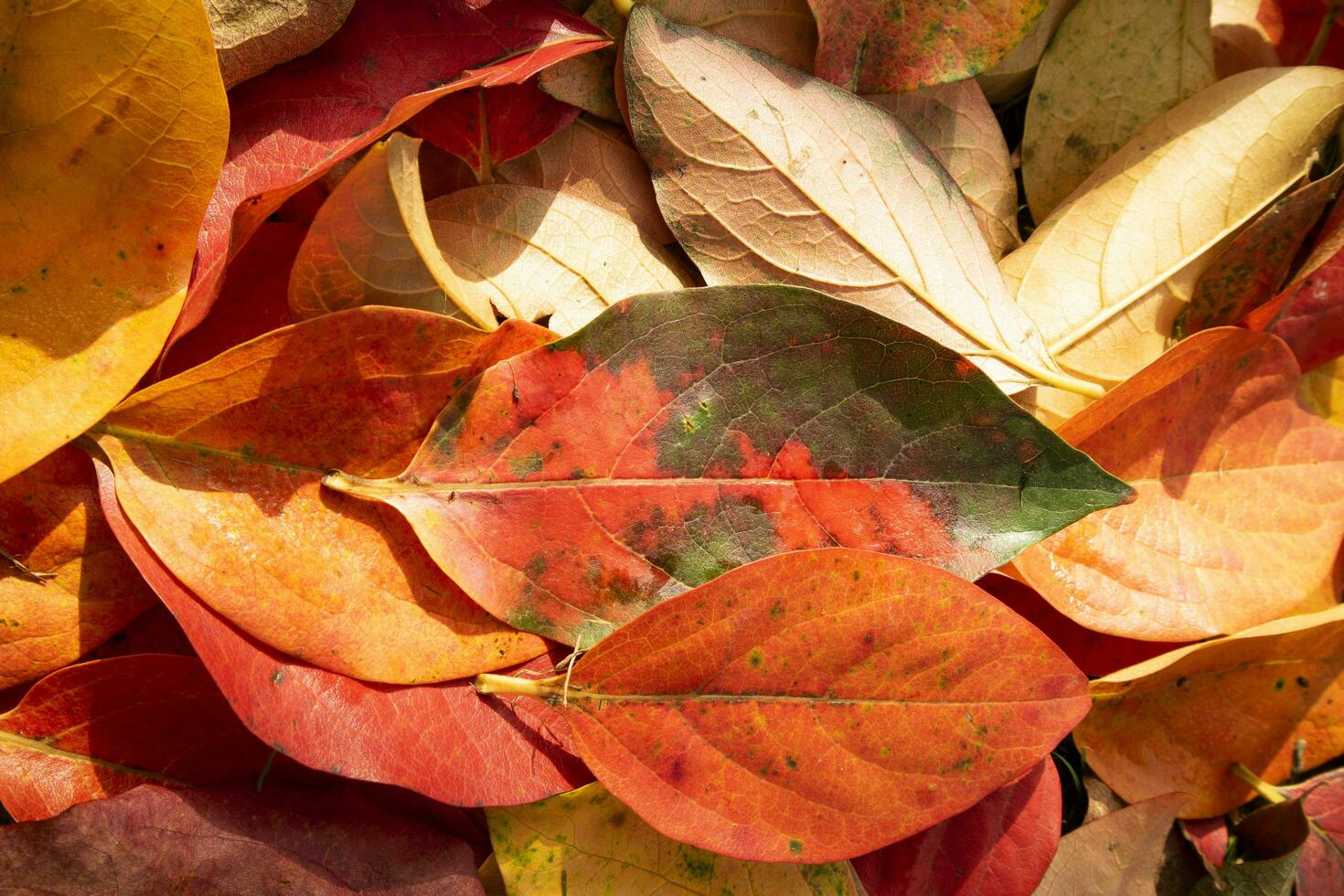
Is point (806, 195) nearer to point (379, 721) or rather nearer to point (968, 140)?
point (968, 140)

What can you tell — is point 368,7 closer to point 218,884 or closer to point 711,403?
point 711,403

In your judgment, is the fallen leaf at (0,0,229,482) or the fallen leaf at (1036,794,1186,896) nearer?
the fallen leaf at (0,0,229,482)

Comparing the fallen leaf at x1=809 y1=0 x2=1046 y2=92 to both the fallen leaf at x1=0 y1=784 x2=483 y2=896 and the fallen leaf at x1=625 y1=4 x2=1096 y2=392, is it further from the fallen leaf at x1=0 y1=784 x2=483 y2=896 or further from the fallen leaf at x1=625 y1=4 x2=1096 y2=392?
the fallen leaf at x1=0 y1=784 x2=483 y2=896

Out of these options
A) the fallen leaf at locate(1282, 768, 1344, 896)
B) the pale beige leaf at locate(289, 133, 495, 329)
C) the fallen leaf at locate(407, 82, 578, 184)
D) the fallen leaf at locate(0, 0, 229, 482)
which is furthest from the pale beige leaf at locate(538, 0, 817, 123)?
the fallen leaf at locate(1282, 768, 1344, 896)

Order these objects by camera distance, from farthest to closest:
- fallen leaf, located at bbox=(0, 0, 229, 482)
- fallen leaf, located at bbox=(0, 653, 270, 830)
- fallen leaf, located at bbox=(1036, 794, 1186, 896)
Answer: fallen leaf, located at bbox=(1036, 794, 1186, 896), fallen leaf, located at bbox=(0, 653, 270, 830), fallen leaf, located at bbox=(0, 0, 229, 482)

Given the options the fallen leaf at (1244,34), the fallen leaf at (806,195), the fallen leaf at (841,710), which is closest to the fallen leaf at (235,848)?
the fallen leaf at (841,710)

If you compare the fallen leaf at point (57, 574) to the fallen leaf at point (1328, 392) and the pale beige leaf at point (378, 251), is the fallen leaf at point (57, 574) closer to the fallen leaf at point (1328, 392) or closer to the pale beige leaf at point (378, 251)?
the pale beige leaf at point (378, 251)
